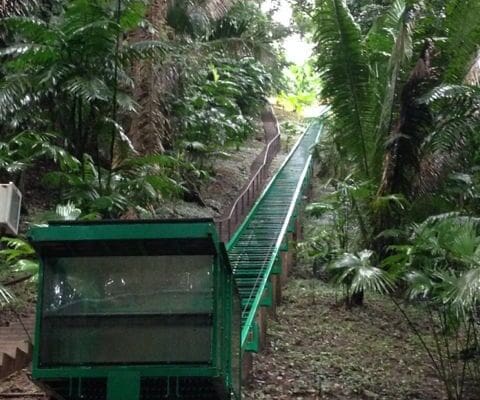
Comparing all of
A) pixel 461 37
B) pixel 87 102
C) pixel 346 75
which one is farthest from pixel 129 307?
pixel 461 37

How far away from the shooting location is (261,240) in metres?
12.1

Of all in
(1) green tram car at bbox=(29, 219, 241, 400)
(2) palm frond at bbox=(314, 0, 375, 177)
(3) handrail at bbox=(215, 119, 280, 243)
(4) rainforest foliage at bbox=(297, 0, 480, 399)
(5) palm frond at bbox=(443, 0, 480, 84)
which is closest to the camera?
(1) green tram car at bbox=(29, 219, 241, 400)

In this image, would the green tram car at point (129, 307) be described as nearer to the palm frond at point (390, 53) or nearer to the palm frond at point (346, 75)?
the palm frond at point (390, 53)

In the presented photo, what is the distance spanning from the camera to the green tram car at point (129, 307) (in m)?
4.04

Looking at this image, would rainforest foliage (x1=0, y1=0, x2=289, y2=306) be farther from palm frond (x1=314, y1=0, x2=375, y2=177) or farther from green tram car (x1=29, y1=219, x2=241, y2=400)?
palm frond (x1=314, y1=0, x2=375, y2=177)

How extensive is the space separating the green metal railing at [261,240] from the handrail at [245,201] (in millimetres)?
334

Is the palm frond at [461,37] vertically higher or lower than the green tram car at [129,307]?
higher

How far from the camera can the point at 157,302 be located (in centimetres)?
413

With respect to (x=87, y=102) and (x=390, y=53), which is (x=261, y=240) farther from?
(x=87, y=102)

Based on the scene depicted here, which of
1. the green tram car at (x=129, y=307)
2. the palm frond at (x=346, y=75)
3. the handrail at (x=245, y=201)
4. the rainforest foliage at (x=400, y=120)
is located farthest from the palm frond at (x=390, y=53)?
the green tram car at (x=129, y=307)

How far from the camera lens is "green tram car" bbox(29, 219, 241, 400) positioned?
4043 millimetres

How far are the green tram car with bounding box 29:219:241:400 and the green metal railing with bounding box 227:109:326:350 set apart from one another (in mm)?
2472

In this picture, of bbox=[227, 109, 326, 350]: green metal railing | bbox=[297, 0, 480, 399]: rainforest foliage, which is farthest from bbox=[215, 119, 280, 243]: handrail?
bbox=[297, 0, 480, 399]: rainforest foliage

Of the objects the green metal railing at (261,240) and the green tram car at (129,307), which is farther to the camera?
the green metal railing at (261,240)
